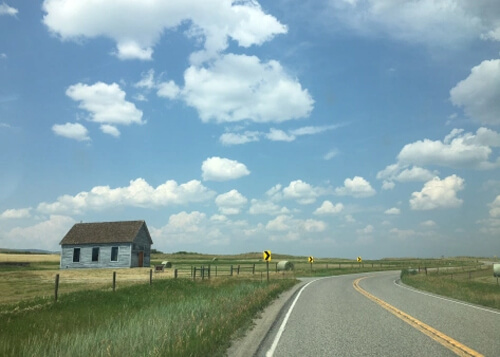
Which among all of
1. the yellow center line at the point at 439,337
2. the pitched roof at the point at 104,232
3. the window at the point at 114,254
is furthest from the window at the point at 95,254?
the yellow center line at the point at 439,337

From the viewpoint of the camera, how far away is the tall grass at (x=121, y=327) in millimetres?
7517

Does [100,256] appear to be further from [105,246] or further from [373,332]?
[373,332]

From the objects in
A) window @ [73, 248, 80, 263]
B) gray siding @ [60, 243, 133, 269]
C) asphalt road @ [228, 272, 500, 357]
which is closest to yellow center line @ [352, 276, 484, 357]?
asphalt road @ [228, 272, 500, 357]

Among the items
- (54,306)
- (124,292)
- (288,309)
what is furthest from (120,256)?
(288,309)

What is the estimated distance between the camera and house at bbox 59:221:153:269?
52750 millimetres

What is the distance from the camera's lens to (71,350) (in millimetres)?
7328

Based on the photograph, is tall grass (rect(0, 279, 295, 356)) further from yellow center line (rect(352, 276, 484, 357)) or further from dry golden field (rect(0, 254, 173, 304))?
dry golden field (rect(0, 254, 173, 304))

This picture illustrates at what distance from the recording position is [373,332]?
968 centimetres

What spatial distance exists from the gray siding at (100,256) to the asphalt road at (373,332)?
41690mm

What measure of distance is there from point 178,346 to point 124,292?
14398mm

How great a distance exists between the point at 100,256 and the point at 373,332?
49110mm

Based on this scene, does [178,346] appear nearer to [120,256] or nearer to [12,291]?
[12,291]

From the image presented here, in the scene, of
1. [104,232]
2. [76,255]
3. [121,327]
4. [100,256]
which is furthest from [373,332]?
[76,255]

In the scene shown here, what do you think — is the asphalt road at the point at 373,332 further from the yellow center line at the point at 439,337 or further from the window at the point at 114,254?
the window at the point at 114,254
